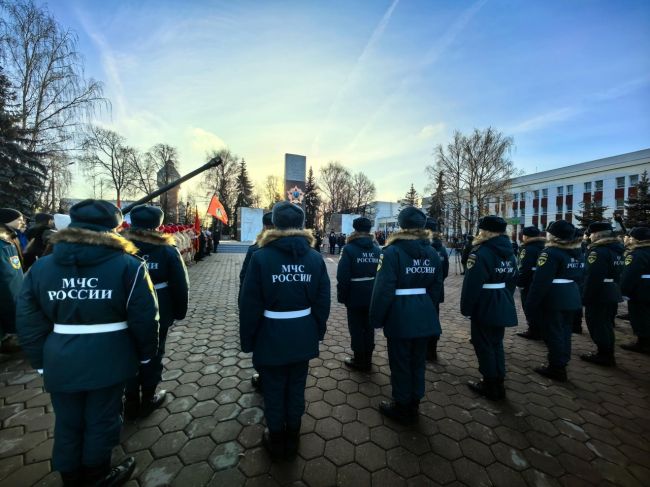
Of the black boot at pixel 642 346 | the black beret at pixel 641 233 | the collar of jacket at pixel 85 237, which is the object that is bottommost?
the black boot at pixel 642 346

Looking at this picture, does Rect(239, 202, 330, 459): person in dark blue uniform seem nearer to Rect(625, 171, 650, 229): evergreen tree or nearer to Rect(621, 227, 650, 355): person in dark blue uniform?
Rect(621, 227, 650, 355): person in dark blue uniform

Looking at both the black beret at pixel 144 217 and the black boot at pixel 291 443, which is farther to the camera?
the black beret at pixel 144 217

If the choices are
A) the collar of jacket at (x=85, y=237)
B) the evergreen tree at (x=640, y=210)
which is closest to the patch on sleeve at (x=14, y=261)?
the collar of jacket at (x=85, y=237)

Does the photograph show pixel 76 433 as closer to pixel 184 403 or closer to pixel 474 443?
pixel 184 403

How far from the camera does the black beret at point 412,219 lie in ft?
10.4

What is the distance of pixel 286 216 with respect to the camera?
2.56 metres

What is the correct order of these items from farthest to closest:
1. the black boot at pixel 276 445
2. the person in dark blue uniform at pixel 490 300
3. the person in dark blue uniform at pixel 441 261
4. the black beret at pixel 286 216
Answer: the person in dark blue uniform at pixel 441 261, the person in dark blue uniform at pixel 490 300, the black beret at pixel 286 216, the black boot at pixel 276 445

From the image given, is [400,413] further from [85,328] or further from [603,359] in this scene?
[603,359]

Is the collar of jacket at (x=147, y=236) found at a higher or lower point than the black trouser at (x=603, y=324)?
higher

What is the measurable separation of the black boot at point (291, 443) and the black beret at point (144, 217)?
2597 millimetres

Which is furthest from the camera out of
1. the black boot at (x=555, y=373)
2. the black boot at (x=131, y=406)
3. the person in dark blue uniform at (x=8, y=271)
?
the black boot at (x=555, y=373)

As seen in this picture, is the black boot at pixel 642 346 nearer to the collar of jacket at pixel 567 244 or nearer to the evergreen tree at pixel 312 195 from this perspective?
the collar of jacket at pixel 567 244

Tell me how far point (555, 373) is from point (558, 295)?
3.81 ft

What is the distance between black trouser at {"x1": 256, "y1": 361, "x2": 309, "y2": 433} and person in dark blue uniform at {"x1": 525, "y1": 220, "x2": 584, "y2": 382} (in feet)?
11.3
